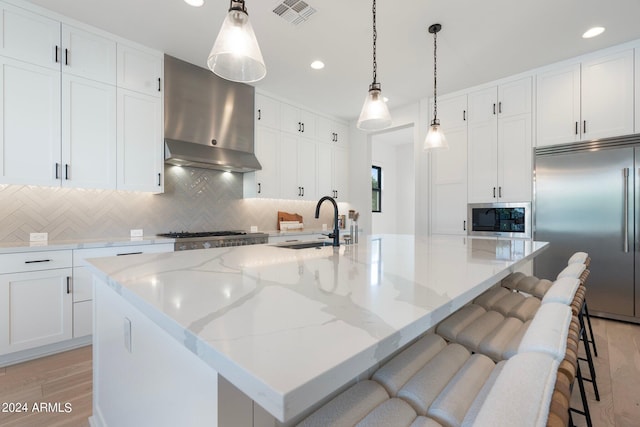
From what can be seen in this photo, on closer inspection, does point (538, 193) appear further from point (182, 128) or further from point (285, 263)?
point (182, 128)

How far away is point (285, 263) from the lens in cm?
125

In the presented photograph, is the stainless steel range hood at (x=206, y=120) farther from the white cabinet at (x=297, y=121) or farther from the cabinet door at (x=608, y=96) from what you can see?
the cabinet door at (x=608, y=96)

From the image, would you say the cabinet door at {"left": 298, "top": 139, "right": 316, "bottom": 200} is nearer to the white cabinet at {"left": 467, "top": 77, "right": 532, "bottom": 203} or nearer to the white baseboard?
the white cabinet at {"left": 467, "top": 77, "right": 532, "bottom": 203}

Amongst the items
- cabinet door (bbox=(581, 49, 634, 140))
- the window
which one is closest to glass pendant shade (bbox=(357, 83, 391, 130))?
cabinet door (bbox=(581, 49, 634, 140))

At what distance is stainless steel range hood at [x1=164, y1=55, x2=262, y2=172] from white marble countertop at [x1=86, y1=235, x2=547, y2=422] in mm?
2254

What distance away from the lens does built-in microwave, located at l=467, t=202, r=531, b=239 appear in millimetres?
3592

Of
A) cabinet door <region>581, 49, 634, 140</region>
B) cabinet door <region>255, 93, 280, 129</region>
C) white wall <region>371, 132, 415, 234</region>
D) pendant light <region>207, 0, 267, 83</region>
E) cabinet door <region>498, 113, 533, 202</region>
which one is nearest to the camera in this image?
pendant light <region>207, 0, 267, 83</region>

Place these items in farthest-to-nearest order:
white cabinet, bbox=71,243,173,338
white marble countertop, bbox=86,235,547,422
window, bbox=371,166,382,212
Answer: window, bbox=371,166,382,212
white cabinet, bbox=71,243,173,338
white marble countertop, bbox=86,235,547,422

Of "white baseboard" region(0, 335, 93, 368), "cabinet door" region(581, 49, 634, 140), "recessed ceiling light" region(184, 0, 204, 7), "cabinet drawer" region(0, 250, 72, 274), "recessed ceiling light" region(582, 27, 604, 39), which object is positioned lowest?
"white baseboard" region(0, 335, 93, 368)

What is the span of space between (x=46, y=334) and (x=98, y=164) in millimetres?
1487

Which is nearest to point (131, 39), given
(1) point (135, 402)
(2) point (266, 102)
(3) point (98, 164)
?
(3) point (98, 164)

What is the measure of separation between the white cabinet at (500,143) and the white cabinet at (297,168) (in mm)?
2347

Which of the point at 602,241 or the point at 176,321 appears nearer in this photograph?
the point at 176,321

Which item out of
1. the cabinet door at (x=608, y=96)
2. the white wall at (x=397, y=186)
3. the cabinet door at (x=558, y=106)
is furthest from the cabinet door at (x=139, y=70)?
the white wall at (x=397, y=186)
